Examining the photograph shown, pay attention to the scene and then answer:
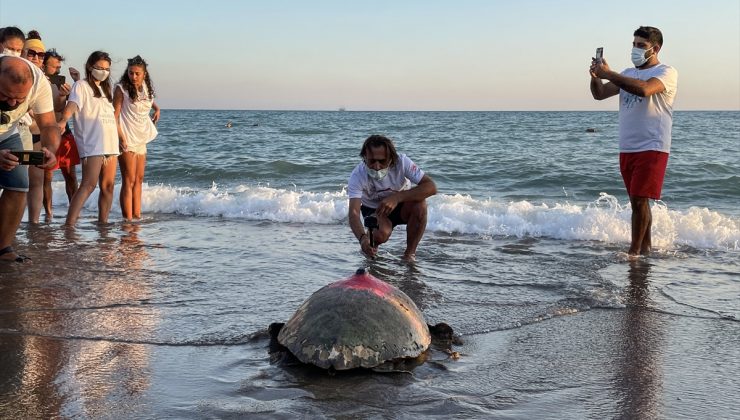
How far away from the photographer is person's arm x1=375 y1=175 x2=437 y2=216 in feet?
19.2

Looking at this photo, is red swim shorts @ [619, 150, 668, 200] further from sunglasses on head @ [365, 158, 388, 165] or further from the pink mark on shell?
the pink mark on shell

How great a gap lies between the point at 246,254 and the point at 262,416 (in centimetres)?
378

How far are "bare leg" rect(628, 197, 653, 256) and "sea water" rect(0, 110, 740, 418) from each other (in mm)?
192

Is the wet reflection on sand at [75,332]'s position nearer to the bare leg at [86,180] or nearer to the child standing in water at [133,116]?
the bare leg at [86,180]

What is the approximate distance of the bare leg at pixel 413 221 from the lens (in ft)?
20.3

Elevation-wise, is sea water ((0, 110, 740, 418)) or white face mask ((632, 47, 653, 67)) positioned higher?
white face mask ((632, 47, 653, 67))

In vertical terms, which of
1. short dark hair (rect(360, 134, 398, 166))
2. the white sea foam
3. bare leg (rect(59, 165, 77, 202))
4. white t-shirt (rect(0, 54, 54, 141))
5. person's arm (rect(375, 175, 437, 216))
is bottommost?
the white sea foam

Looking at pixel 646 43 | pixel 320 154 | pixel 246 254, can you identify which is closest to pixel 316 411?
pixel 246 254

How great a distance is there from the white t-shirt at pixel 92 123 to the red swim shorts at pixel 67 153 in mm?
472

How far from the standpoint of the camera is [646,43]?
6.16m

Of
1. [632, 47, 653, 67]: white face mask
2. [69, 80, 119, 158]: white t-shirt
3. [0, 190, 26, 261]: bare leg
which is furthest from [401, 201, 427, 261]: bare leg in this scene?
[69, 80, 119, 158]: white t-shirt

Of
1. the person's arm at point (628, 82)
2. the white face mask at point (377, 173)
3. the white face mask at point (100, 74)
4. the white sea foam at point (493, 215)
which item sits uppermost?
the person's arm at point (628, 82)

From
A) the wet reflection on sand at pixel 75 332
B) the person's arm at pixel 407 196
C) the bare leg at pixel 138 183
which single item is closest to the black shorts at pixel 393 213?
the person's arm at pixel 407 196

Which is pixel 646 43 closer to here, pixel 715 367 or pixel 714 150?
pixel 715 367
